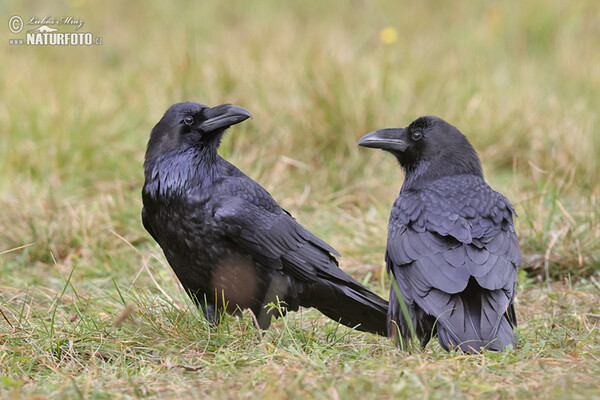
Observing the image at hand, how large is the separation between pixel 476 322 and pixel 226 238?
1.26 metres

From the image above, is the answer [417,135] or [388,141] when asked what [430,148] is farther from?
[388,141]

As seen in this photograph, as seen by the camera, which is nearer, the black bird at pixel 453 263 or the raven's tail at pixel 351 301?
the black bird at pixel 453 263

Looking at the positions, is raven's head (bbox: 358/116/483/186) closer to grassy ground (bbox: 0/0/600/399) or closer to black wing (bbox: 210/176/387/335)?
black wing (bbox: 210/176/387/335)

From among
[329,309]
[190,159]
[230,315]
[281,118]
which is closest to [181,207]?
[190,159]

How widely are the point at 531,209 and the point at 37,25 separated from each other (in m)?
7.22

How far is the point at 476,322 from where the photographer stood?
3.42 metres

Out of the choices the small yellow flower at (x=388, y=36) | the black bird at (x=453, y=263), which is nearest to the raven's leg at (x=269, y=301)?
the black bird at (x=453, y=263)

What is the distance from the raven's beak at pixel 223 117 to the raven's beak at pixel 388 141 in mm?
756

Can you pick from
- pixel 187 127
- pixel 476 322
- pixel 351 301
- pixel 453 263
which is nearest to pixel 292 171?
pixel 187 127

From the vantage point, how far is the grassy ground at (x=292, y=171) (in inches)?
116

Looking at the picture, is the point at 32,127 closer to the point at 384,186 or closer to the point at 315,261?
the point at 384,186

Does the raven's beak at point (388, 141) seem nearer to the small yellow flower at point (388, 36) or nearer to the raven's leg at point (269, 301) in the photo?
the raven's leg at point (269, 301)

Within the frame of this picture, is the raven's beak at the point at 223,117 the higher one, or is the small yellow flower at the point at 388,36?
the small yellow flower at the point at 388,36

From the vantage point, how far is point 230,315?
3852mm
